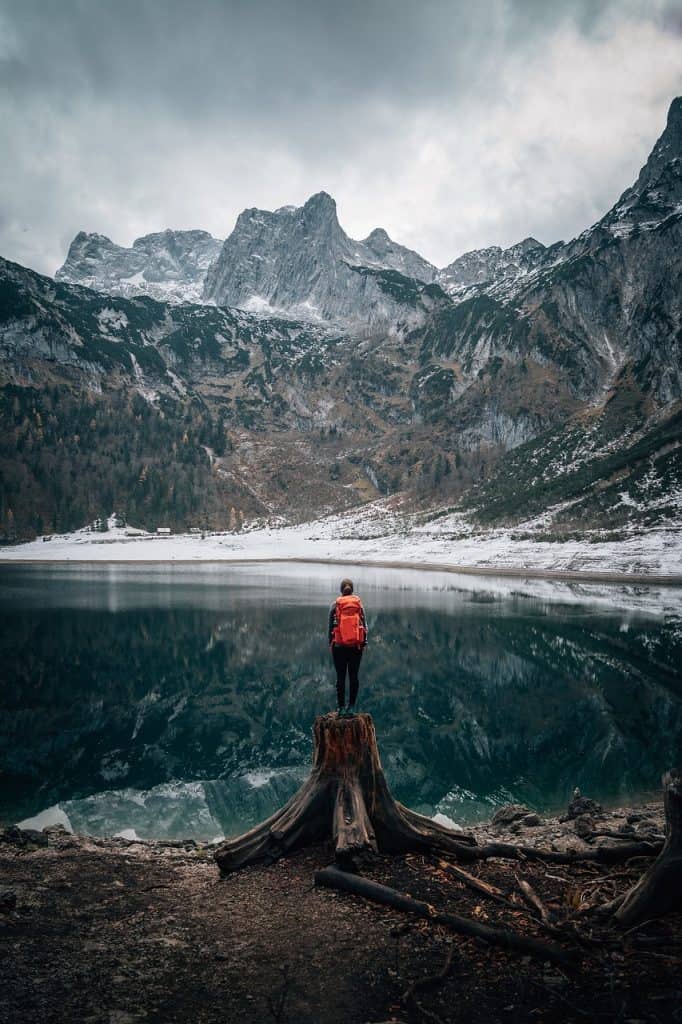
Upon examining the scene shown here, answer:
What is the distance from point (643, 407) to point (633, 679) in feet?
482

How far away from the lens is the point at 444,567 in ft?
313

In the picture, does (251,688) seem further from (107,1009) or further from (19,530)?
(19,530)

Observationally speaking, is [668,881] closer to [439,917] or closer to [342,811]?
[439,917]

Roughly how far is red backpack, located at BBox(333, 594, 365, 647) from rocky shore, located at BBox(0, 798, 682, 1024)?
2941mm

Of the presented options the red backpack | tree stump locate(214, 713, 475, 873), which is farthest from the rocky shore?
the red backpack

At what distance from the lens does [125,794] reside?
15586 mm

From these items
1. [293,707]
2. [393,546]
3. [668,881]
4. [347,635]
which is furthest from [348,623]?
[393,546]

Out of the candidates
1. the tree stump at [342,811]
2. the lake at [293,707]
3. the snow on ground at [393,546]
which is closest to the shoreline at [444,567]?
the snow on ground at [393,546]

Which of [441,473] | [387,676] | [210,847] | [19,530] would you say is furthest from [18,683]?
[441,473]

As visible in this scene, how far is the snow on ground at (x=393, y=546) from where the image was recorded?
77000 mm

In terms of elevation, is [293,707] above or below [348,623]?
below

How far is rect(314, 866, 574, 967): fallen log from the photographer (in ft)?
16.6

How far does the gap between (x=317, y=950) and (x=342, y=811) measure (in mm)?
2040

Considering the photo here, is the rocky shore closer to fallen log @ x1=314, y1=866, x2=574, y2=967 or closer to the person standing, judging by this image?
fallen log @ x1=314, y1=866, x2=574, y2=967
